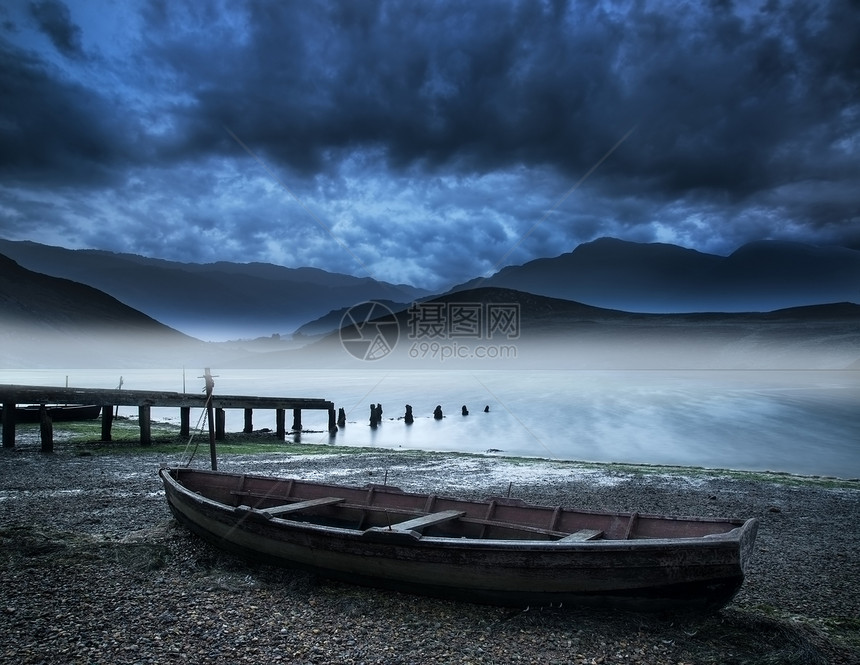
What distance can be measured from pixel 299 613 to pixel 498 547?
231cm

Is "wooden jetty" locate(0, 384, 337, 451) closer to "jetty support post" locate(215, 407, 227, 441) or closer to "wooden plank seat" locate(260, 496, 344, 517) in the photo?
"jetty support post" locate(215, 407, 227, 441)

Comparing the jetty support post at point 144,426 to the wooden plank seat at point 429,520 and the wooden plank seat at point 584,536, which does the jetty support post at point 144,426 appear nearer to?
the wooden plank seat at point 429,520

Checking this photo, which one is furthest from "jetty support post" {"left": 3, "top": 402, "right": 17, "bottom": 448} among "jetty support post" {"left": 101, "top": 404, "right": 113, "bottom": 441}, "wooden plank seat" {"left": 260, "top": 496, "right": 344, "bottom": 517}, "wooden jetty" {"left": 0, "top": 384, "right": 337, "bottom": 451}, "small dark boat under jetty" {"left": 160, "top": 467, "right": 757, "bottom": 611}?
"wooden plank seat" {"left": 260, "top": 496, "right": 344, "bottom": 517}

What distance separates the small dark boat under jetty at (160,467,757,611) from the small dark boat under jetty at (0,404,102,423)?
886 inches

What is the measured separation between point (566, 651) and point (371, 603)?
7.32 ft

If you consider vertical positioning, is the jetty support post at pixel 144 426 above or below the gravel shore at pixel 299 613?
above

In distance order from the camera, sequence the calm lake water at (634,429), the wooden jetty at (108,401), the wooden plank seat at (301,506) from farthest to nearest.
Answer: the calm lake water at (634,429)
the wooden jetty at (108,401)
the wooden plank seat at (301,506)

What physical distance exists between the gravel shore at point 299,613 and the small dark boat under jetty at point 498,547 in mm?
250

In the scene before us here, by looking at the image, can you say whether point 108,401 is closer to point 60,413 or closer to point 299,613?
point 60,413

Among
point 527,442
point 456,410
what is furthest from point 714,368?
point 527,442

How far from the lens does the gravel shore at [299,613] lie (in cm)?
534

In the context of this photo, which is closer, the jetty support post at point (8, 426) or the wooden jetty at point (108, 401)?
the wooden jetty at point (108, 401)

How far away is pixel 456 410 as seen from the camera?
48.5 meters

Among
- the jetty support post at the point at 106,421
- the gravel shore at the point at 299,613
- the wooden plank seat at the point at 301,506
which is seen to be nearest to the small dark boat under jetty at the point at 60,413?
the jetty support post at the point at 106,421
